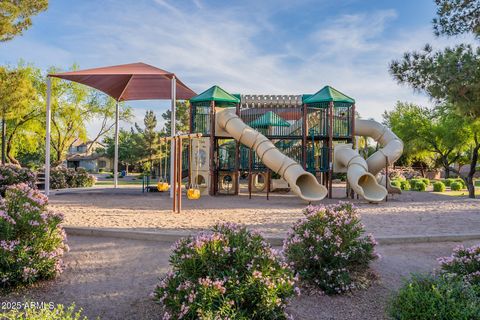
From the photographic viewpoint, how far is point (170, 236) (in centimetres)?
662

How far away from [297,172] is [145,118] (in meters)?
45.4

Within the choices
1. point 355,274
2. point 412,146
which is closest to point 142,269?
point 355,274

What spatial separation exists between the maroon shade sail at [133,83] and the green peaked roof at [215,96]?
0.58 metres

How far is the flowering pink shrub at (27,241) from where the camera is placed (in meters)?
4.61

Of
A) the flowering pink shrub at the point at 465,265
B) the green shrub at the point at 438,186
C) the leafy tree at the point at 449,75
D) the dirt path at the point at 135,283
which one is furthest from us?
the green shrub at the point at 438,186

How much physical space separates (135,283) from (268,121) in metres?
16.6

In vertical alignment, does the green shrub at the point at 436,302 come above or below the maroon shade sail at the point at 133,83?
below

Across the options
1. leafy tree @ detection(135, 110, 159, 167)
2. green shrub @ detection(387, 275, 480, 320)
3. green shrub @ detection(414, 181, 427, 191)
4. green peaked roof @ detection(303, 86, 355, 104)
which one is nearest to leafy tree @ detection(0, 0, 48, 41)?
green peaked roof @ detection(303, 86, 355, 104)

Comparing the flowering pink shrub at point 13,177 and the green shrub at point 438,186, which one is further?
the green shrub at point 438,186

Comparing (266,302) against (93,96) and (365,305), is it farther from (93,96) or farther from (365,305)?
(93,96)

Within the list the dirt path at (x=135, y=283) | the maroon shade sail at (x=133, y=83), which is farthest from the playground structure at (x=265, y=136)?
the dirt path at (x=135, y=283)

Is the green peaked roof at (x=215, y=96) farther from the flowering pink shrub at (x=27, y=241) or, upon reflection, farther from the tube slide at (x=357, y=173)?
the flowering pink shrub at (x=27, y=241)

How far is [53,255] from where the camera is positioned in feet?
16.4

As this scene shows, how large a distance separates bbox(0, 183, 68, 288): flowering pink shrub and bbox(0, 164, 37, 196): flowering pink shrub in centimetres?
961
